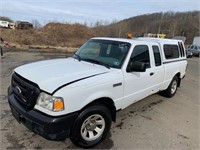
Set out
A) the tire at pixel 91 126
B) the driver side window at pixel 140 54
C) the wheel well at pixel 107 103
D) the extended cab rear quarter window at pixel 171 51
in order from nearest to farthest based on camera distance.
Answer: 1. the tire at pixel 91 126
2. the wheel well at pixel 107 103
3. the driver side window at pixel 140 54
4. the extended cab rear quarter window at pixel 171 51

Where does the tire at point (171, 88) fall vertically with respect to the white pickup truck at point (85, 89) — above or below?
below

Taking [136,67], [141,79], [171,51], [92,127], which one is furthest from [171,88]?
[92,127]

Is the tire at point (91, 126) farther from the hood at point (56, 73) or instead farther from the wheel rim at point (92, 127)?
the hood at point (56, 73)

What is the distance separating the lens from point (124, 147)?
11.1 ft

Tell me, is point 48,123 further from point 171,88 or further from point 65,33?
point 65,33

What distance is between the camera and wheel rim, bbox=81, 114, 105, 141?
3.14 m

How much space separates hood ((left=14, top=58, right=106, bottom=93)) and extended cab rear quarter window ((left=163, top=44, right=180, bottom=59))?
2575mm

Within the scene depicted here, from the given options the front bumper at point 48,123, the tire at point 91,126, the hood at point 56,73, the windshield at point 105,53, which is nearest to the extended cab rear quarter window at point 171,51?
the windshield at point 105,53

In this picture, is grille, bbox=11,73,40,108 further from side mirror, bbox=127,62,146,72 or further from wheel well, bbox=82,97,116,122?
side mirror, bbox=127,62,146,72

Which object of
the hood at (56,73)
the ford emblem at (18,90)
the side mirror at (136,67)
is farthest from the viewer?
the side mirror at (136,67)

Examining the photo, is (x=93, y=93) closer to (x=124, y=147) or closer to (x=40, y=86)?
(x=40, y=86)

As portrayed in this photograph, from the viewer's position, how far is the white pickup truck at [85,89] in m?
2.72

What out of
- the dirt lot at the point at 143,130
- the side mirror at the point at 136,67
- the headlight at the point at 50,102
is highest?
the side mirror at the point at 136,67

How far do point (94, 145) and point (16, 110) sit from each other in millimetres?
1403
